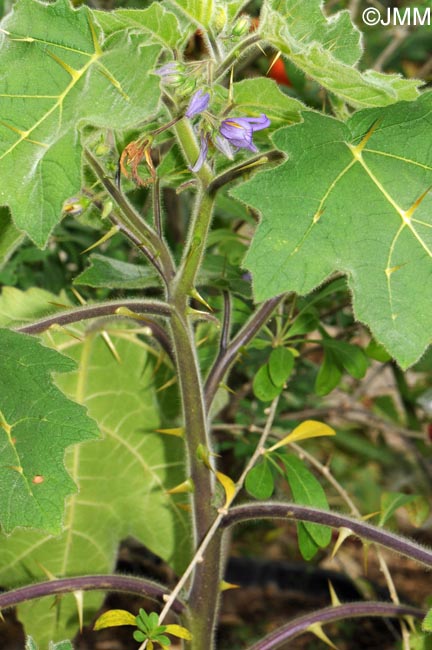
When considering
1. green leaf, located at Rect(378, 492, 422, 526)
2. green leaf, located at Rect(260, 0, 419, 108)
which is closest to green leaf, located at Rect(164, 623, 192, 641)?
green leaf, located at Rect(378, 492, 422, 526)

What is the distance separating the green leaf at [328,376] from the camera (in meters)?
1.05

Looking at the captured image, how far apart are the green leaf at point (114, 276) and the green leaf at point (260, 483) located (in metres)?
0.23

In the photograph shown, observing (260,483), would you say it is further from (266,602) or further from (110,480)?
(266,602)

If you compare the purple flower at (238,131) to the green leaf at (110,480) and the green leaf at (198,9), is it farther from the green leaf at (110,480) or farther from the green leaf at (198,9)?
the green leaf at (110,480)

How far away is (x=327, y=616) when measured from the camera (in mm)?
780

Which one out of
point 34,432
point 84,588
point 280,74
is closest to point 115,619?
point 84,588

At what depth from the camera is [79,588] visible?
2.42ft

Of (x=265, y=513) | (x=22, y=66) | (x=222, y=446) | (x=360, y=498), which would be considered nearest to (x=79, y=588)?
(x=265, y=513)

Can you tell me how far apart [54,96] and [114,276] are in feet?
0.95

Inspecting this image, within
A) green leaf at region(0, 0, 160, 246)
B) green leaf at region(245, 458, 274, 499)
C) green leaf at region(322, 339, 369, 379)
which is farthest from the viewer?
green leaf at region(322, 339, 369, 379)

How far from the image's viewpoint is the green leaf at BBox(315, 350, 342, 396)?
1.05 meters

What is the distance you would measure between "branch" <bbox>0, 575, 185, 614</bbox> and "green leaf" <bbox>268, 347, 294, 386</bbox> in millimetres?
289

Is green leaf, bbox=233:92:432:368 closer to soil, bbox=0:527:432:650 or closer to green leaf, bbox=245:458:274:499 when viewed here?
green leaf, bbox=245:458:274:499

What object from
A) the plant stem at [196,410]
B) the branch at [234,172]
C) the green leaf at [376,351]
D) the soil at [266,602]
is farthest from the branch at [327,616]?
the soil at [266,602]
